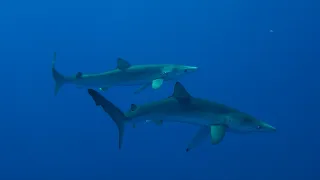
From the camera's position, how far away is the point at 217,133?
5969 millimetres

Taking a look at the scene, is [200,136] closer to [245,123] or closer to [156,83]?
[245,123]

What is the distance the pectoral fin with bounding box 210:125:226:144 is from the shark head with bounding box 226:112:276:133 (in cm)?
17

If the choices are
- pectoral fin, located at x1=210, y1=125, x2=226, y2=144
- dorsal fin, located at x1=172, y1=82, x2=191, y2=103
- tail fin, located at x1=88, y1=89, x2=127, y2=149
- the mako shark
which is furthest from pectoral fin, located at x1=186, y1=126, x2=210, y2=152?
tail fin, located at x1=88, y1=89, x2=127, y2=149

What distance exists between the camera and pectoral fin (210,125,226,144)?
19.1ft

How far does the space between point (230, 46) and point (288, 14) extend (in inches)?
103

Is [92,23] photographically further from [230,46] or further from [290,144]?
[290,144]

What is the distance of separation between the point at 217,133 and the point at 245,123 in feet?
1.66

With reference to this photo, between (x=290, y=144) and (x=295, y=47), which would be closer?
(x=290, y=144)

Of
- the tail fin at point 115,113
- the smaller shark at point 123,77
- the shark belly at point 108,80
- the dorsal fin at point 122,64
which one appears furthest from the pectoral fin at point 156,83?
the tail fin at point 115,113

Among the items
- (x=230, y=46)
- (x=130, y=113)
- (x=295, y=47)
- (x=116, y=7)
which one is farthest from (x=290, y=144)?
(x=116, y=7)

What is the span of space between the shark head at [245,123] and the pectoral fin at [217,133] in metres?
0.17

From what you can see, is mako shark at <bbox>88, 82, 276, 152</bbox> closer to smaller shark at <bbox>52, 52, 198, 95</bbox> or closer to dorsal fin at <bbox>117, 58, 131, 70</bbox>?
smaller shark at <bbox>52, 52, 198, 95</bbox>

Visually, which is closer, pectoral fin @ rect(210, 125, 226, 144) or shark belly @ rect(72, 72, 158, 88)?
pectoral fin @ rect(210, 125, 226, 144)

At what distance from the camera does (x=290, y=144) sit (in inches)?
568
